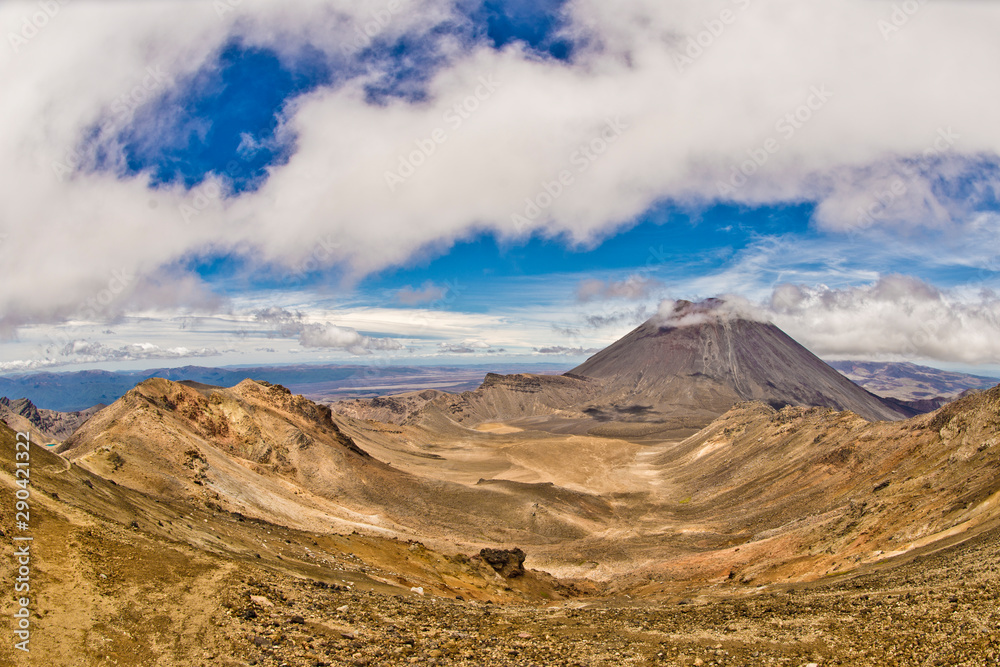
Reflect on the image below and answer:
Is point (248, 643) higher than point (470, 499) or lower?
higher

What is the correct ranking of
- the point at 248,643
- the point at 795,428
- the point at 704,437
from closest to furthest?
the point at 248,643 → the point at 795,428 → the point at 704,437

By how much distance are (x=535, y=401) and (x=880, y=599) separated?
178 metres

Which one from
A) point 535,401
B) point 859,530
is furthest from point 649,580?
point 535,401

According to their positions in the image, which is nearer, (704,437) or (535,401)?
(704,437)

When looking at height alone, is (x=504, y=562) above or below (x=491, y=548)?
above

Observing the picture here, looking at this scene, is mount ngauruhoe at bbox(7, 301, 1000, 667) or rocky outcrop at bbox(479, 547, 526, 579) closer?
mount ngauruhoe at bbox(7, 301, 1000, 667)

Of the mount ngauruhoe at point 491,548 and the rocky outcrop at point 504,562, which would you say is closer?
the mount ngauruhoe at point 491,548

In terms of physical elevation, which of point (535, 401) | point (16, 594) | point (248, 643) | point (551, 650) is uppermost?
point (16, 594)

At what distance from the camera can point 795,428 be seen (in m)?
56.1

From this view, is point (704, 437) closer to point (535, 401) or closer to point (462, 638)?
point (462, 638)

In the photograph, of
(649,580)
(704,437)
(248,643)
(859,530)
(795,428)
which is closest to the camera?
(248,643)

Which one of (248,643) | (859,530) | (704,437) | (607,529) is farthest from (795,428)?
(248,643)

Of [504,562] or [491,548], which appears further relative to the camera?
[491,548]

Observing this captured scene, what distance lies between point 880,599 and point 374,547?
1917 cm
